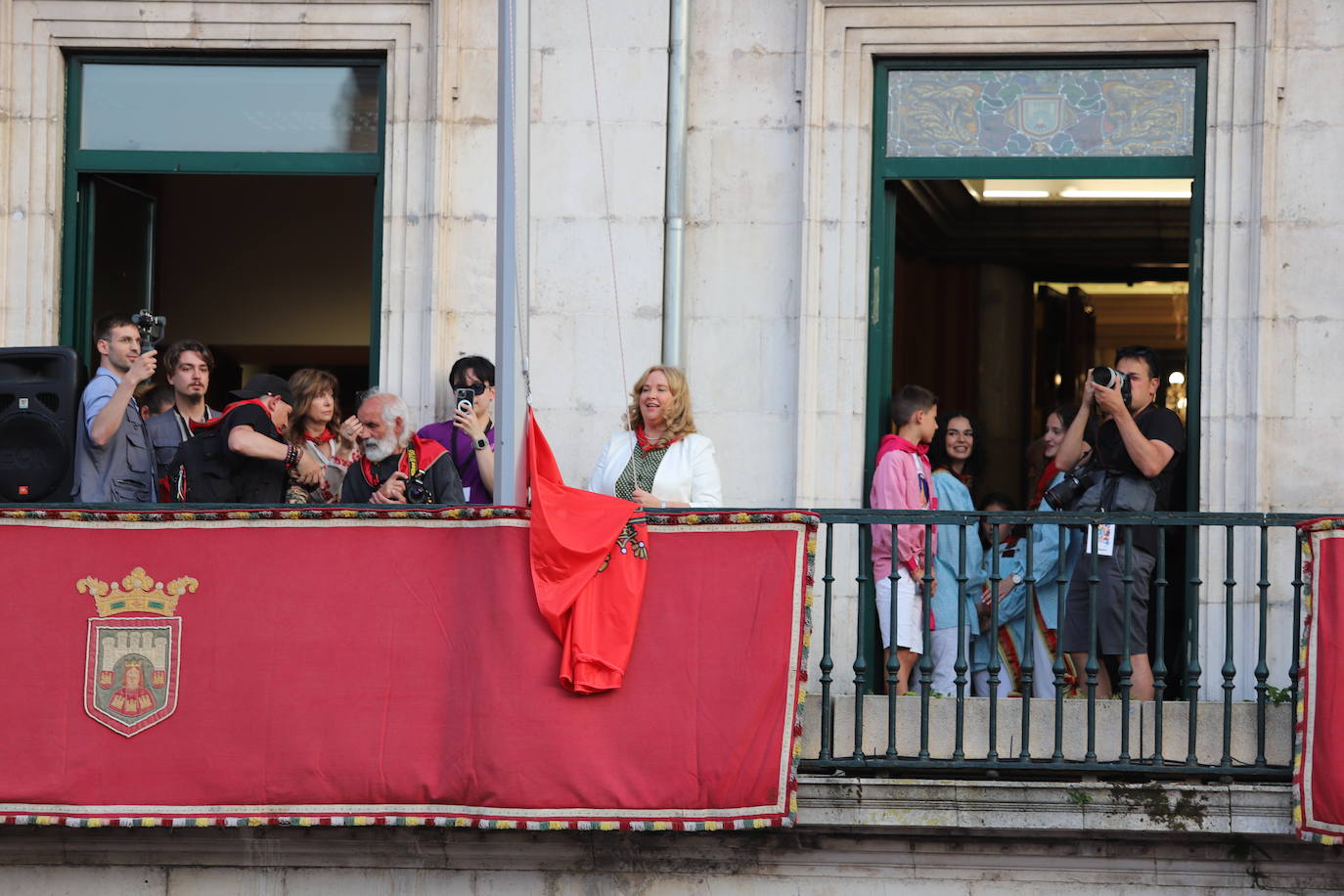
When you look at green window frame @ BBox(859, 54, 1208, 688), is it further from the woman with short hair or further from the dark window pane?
the dark window pane

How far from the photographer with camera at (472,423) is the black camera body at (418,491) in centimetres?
30

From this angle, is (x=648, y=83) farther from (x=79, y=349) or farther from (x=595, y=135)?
(x=79, y=349)

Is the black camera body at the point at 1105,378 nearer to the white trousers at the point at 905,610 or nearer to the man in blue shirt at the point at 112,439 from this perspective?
the white trousers at the point at 905,610

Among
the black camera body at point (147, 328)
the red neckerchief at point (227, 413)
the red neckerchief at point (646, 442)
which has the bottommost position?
the red neckerchief at point (646, 442)

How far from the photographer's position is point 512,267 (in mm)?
8789

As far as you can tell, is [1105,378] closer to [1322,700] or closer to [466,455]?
[1322,700]

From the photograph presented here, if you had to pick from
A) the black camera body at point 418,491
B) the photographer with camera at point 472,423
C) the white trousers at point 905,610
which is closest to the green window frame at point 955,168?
the white trousers at point 905,610

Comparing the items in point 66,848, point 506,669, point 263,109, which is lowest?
point 66,848

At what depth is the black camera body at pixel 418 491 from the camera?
31.0 feet

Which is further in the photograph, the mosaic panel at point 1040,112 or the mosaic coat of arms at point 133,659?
the mosaic panel at point 1040,112

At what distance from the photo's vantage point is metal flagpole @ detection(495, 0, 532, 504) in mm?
8711

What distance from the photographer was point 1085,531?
9242mm

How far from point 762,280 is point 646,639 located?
2.71m

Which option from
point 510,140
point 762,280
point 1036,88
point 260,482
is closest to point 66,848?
point 260,482
